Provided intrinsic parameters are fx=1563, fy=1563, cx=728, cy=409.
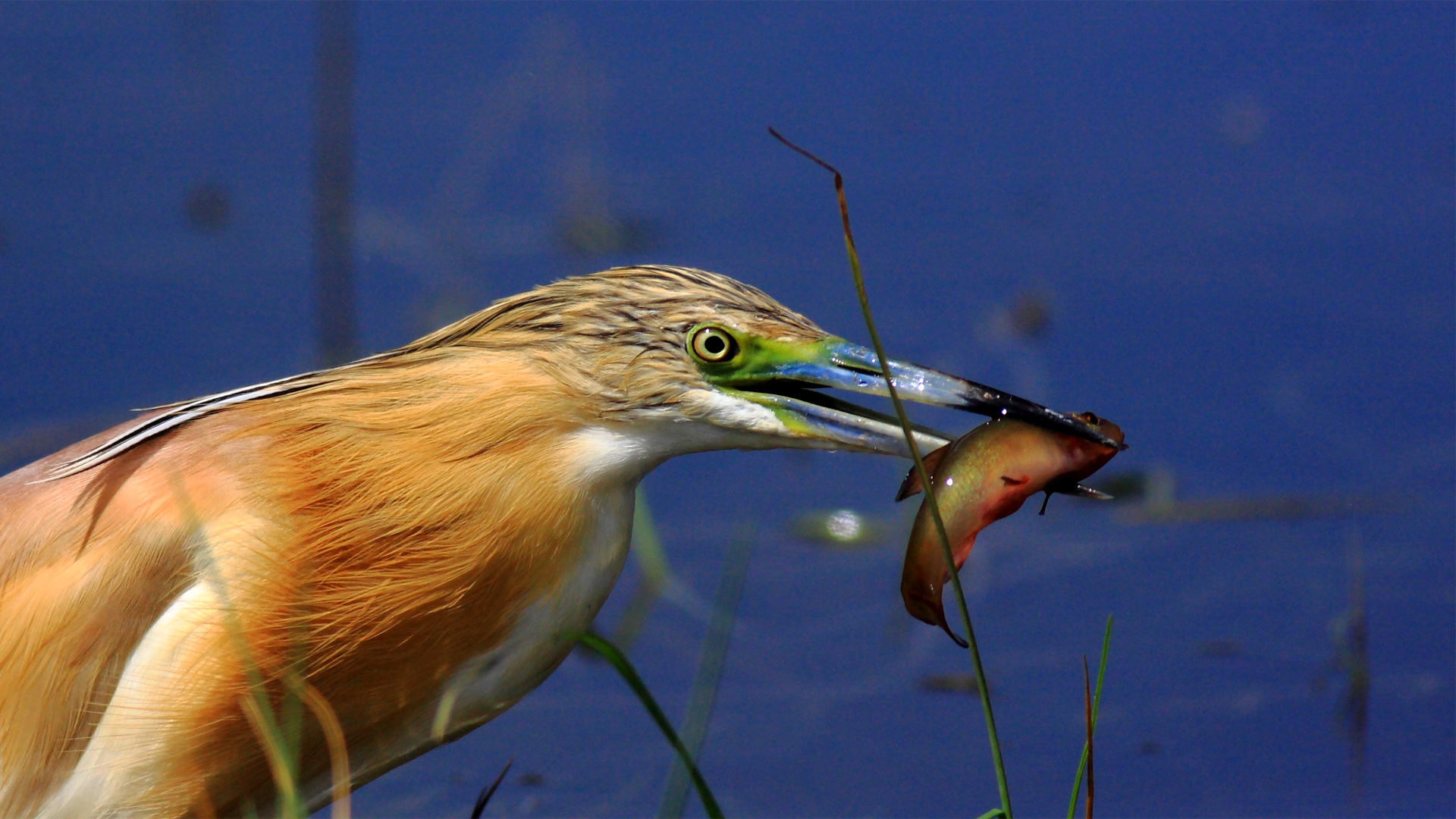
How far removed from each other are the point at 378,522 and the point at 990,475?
763 mm

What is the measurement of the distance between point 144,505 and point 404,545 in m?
0.32

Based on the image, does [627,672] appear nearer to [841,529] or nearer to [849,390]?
[849,390]

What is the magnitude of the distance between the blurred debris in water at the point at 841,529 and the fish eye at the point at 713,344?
1.62 m

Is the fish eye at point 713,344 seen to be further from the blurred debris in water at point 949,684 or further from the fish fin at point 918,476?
the blurred debris in water at point 949,684

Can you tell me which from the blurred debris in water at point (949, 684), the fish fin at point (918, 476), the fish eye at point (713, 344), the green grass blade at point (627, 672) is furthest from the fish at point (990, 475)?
the blurred debris in water at point (949, 684)

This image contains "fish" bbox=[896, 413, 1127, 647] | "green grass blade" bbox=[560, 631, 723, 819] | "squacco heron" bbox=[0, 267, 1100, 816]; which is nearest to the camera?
"green grass blade" bbox=[560, 631, 723, 819]

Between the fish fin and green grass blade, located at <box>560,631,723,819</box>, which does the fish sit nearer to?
the fish fin

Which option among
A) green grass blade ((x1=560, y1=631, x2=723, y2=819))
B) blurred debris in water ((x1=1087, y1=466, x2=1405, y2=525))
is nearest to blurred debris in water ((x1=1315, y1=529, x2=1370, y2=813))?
blurred debris in water ((x1=1087, y1=466, x2=1405, y2=525))

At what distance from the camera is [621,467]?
6.38ft

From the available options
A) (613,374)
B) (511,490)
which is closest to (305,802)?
(511,490)

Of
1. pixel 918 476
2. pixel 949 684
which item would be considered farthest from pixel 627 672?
pixel 949 684

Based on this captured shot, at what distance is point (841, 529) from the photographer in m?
3.45

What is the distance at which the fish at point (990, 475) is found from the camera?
178 centimetres

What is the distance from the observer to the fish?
178cm
